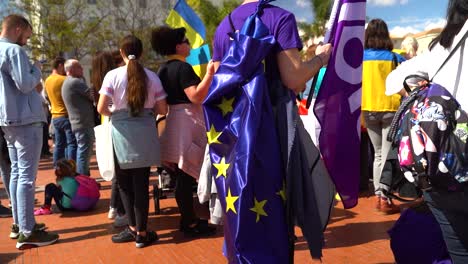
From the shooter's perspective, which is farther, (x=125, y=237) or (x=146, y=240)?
(x=125, y=237)

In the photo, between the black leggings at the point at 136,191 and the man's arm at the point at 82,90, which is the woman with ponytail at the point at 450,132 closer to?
the black leggings at the point at 136,191

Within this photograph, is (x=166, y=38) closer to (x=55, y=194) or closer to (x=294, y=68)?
(x=294, y=68)

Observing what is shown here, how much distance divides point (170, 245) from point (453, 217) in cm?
269

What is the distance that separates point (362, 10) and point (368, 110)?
2.55 meters

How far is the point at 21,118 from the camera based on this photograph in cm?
399

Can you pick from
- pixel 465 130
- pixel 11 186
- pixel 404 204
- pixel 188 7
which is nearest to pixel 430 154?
pixel 465 130

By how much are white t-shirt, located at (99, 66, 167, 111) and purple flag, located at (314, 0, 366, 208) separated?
6.22 ft

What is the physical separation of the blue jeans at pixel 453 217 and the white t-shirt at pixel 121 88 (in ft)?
8.41

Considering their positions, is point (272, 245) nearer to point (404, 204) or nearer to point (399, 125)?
point (399, 125)

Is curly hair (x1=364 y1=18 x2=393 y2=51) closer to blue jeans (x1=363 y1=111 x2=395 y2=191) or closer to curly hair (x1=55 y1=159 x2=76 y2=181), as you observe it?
blue jeans (x1=363 y1=111 x2=395 y2=191)

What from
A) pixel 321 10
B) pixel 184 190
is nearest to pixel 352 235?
pixel 184 190

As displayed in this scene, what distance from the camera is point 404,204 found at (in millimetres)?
5109

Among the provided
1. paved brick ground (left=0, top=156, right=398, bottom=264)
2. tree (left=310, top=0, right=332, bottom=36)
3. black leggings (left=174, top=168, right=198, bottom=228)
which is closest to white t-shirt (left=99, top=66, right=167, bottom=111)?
black leggings (left=174, top=168, right=198, bottom=228)

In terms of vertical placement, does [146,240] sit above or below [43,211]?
above
